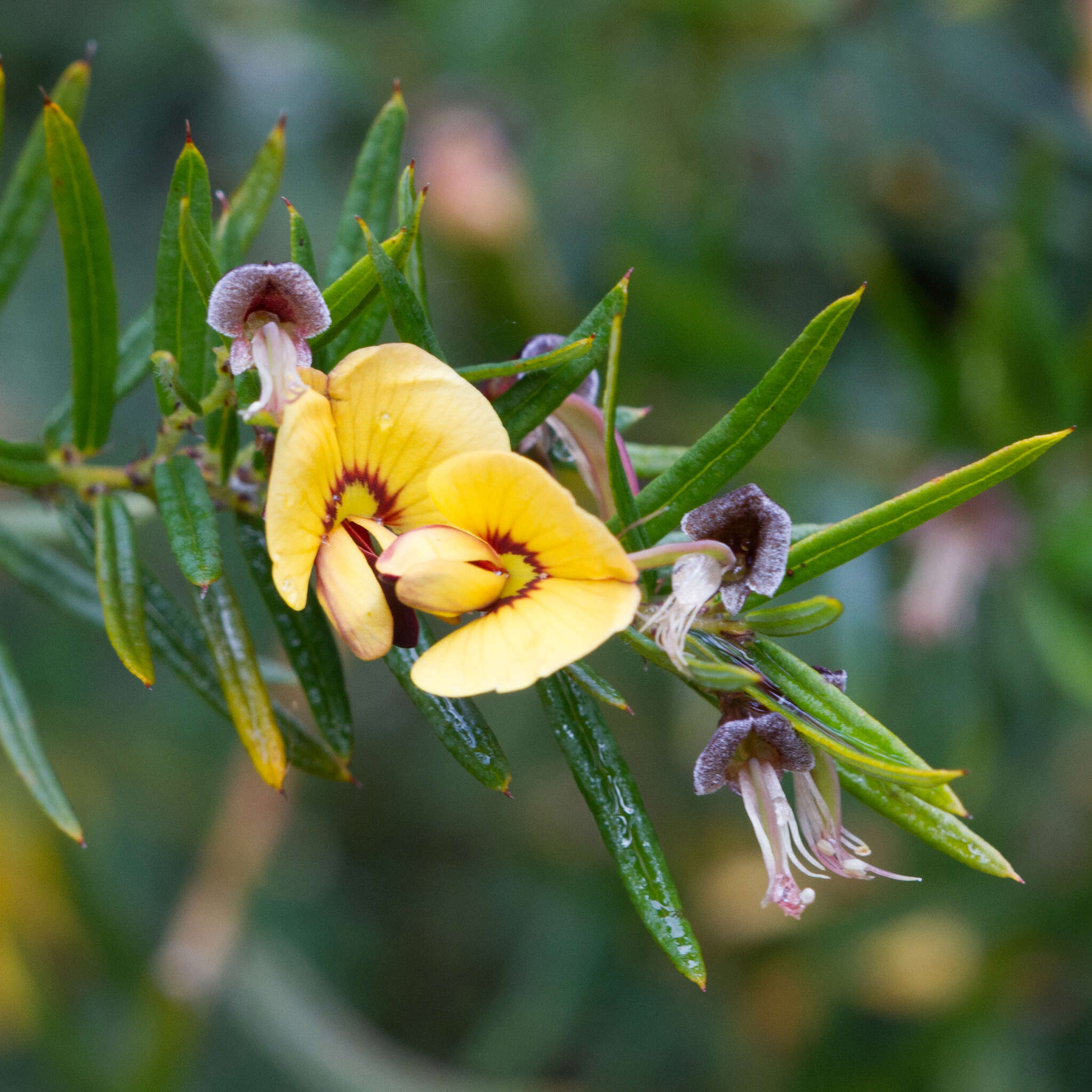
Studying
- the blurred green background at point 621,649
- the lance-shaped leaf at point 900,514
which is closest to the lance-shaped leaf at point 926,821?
the lance-shaped leaf at point 900,514

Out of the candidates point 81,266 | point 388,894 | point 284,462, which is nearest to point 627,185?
point 81,266

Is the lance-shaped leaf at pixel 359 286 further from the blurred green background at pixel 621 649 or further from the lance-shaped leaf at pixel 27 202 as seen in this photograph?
the blurred green background at pixel 621 649

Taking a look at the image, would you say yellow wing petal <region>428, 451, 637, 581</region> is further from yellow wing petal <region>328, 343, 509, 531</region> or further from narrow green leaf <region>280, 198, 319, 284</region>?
narrow green leaf <region>280, 198, 319, 284</region>

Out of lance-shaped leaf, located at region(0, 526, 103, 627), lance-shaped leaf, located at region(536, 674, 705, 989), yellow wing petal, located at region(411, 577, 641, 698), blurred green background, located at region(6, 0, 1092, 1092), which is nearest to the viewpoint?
yellow wing petal, located at region(411, 577, 641, 698)

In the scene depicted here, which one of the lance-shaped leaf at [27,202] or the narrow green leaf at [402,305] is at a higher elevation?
the lance-shaped leaf at [27,202]

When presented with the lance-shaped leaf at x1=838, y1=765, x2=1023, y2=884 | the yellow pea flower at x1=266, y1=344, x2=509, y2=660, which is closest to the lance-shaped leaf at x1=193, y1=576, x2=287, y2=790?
the yellow pea flower at x1=266, y1=344, x2=509, y2=660

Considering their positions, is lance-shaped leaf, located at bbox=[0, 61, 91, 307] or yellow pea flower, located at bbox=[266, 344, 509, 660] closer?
yellow pea flower, located at bbox=[266, 344, 509, 660]
